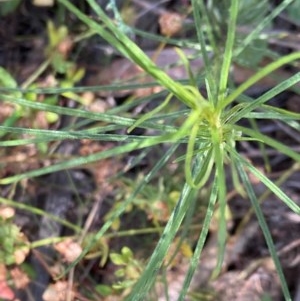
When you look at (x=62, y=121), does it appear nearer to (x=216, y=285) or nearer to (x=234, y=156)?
(x=216, y=285)

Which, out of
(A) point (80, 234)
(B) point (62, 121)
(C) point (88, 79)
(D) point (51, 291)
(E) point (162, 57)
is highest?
(E) point (162, 57)

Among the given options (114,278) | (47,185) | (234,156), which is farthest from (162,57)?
→ (234,156)

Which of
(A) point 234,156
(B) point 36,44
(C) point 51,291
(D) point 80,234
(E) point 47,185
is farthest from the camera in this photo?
(B) point 36,44

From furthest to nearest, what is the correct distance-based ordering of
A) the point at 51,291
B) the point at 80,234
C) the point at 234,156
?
the point at 80,234
the point at 51,291
the point at 234,156

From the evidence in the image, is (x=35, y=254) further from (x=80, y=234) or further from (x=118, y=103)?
(x=118, y=103)

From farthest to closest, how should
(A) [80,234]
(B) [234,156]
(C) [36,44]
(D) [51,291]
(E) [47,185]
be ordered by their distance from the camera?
(C) [36,44] → (E) [47,185] → (A) [80,234] → (D) [51,291] → (B) [234,156]

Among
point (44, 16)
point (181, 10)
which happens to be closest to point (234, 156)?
point (181, 10)

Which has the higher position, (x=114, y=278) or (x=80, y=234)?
(x=80, y=234)

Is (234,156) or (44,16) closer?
(234,156)

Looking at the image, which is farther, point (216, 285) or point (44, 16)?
point (44, 16)
